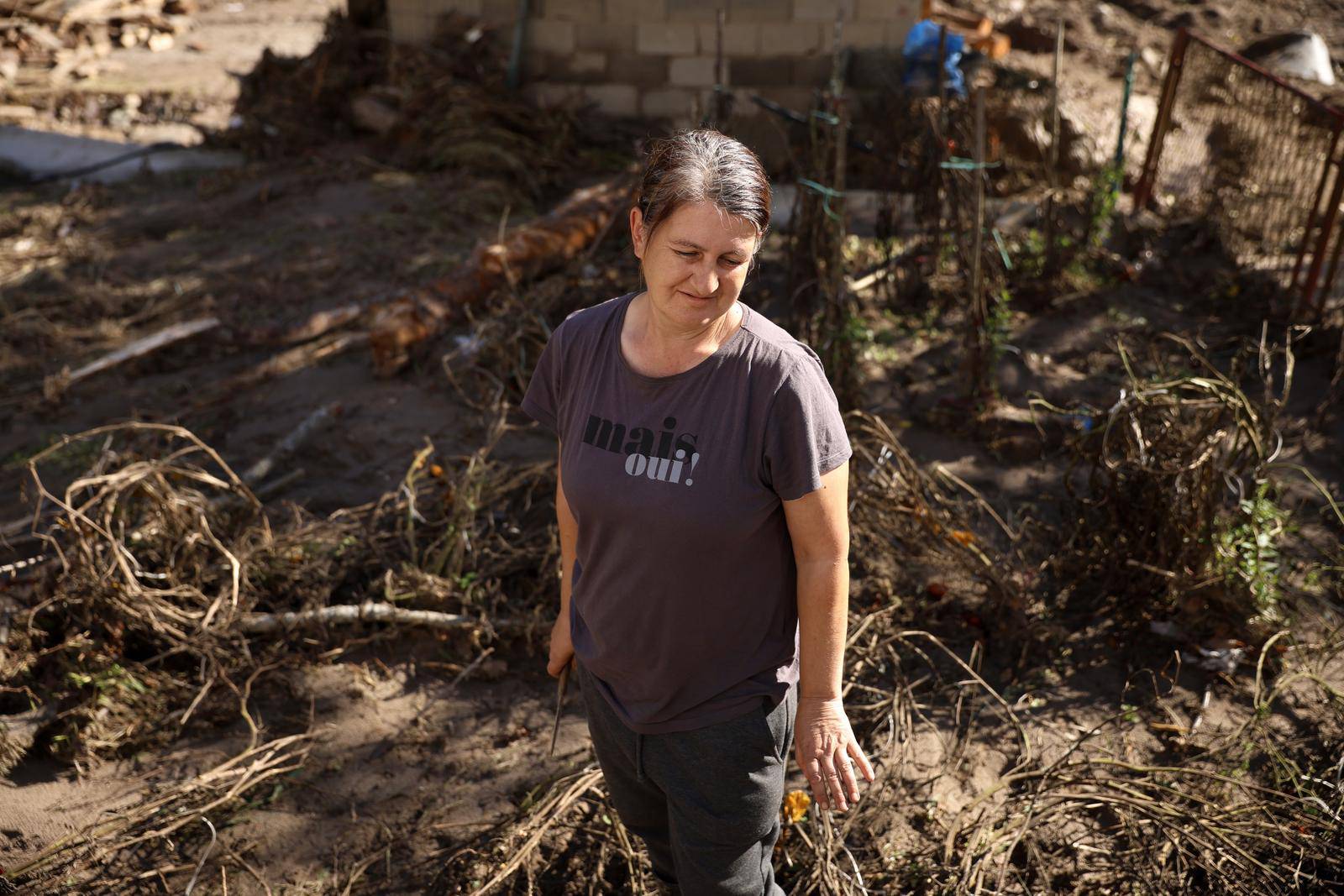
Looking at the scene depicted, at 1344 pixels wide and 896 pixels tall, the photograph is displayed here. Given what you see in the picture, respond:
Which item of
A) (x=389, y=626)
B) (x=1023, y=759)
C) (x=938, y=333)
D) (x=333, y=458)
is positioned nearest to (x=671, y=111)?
(x=938, y=333)

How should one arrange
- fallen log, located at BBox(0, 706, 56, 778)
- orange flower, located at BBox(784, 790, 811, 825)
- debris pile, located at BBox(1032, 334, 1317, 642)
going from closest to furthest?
1. orange flower, located at BBox(784, 790, 811, 825)
2. fallen log, located at BBox(0, 706, 56, 778)
3. debris pile, located at BBox(1032, 334, 1317, 642)

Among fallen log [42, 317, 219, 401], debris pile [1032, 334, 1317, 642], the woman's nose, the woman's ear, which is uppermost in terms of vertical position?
the woman's ear

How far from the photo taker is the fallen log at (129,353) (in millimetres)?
5582

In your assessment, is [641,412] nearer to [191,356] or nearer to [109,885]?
[109,885]

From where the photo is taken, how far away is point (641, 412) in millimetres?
1906

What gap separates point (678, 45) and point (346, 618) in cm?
641

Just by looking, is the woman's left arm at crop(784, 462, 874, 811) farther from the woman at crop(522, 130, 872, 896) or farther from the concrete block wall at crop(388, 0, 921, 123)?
the concrete block wall at crop(388, 0, 921, 123)

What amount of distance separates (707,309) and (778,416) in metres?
0.23

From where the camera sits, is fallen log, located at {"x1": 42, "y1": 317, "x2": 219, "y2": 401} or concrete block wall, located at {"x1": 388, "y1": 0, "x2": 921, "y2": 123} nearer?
fallen log, located at {"x1": 42, "y1": 317, "x2": 219, "y2": 401}

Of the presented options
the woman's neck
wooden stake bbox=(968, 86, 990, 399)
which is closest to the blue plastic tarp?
wooden stake bbox=(968, 86, 990, 399)

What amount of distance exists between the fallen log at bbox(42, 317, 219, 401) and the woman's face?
16.3 ft

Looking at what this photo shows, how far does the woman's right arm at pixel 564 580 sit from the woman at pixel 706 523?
0.14 meters

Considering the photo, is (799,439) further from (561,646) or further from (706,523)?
(561,646)

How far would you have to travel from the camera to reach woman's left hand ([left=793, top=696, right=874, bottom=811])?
1979mm
